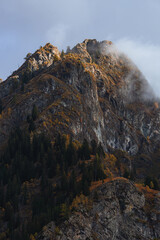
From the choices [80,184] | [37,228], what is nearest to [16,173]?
[80,184]

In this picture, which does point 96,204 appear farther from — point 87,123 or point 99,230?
point 87,123

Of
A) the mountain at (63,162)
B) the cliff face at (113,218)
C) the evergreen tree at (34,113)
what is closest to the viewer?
the cliff face at (113,218)

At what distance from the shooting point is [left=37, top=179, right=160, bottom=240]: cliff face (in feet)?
236

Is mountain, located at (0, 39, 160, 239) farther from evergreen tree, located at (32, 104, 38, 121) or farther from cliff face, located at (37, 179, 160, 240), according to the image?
evergreen tree, located at (32, 104, 38, 121)

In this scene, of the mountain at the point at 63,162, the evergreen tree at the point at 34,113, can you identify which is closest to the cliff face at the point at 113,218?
the mountain at the point at 63,162

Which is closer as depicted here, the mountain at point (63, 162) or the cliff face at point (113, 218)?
the cliff face at point (113, 218)

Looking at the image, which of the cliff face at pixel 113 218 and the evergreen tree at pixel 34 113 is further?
the evergreen tree at pixel 34 113

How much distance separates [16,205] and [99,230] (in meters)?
35.0

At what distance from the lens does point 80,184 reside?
89750 millimetres

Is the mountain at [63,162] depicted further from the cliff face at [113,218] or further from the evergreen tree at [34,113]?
the evergreen tree at [34,113]

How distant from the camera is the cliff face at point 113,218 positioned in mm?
71812

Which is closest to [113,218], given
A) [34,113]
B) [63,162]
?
[63,162]

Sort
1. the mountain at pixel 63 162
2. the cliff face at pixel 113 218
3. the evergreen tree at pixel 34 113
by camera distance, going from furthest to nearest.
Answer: the evergreen tree at pixel 34 113 < the mountain at pixel 63 162 < the cliff face at pixel 113 218

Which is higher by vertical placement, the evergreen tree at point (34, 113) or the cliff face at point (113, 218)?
the evergreen tree at point (34, 113)
